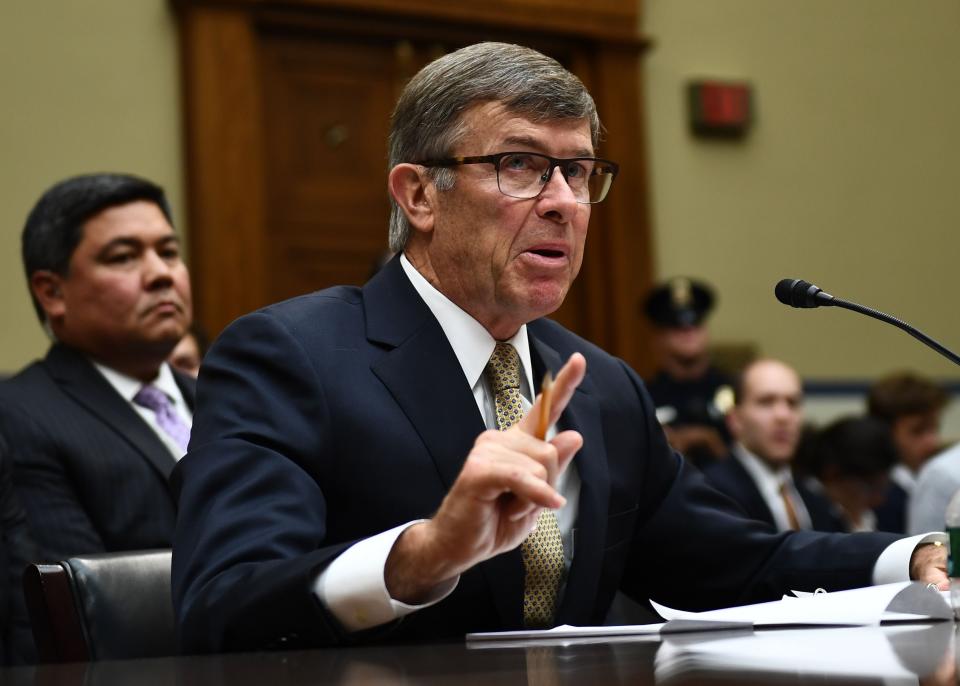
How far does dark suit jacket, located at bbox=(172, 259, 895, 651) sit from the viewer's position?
5.31 ft

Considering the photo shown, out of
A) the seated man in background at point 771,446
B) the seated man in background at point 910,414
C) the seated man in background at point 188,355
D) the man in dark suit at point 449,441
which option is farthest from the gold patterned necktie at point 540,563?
the seated man in background at point 910,414

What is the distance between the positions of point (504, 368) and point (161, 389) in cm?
136

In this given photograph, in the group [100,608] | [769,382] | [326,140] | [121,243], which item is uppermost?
[326,140]

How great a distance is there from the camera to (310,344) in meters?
1.87

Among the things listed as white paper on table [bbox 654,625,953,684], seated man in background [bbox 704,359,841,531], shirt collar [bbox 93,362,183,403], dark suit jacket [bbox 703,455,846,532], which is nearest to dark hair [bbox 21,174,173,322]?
shirt collar [bbox 93,362,183,403]

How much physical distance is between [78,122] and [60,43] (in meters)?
0.29

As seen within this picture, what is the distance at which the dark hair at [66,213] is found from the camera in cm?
318

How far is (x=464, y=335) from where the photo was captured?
201 centimetres

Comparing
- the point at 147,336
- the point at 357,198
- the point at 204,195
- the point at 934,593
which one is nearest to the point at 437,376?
the point at 934,593

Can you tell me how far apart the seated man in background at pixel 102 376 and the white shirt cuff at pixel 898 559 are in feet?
4.65

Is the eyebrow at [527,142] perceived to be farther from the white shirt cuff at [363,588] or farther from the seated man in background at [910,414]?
the seated man in background at [910,414]

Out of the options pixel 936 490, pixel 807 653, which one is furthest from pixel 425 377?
pixel 936 490

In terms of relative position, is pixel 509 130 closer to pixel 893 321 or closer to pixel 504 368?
pixel 504 368

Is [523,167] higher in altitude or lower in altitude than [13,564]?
higher
